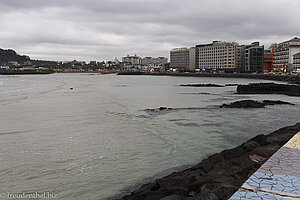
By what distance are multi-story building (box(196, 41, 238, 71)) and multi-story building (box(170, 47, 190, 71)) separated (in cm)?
1506

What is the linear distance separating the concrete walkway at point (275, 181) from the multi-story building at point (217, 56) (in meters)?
134

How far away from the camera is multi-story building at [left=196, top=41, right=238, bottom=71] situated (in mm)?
134000

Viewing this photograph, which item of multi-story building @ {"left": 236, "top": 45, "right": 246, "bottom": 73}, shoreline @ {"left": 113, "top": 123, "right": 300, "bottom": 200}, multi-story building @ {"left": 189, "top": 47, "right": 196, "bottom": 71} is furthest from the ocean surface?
multi-story building @ {"left": 189, "top": 47, "right": 196, "bottom": 71}

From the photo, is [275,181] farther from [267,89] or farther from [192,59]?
[192,59]

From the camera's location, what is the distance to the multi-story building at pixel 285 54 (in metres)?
102

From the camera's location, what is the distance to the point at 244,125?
15906 mm

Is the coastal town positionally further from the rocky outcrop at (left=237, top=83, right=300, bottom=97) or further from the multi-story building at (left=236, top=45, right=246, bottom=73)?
the rocky outcrop at (left=237, top=83, right=300, bottom=97)

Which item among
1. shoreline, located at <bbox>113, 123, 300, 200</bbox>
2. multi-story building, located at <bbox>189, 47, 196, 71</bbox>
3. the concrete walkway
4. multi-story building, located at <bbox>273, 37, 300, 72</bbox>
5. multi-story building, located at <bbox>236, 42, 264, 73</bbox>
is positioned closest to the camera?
the concrete walkway

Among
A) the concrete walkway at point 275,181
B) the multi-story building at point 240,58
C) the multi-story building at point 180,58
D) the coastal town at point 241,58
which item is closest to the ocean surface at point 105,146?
the concrete walkway at point 275,181

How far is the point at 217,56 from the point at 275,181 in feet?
472

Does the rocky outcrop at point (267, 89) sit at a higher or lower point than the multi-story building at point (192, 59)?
lower

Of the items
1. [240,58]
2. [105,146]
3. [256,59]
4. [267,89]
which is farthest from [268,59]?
[105,146]

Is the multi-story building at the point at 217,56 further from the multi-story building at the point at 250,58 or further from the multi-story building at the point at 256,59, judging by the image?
the multi-story building at the point at 256,59

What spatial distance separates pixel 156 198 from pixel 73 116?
1479 centimetres
